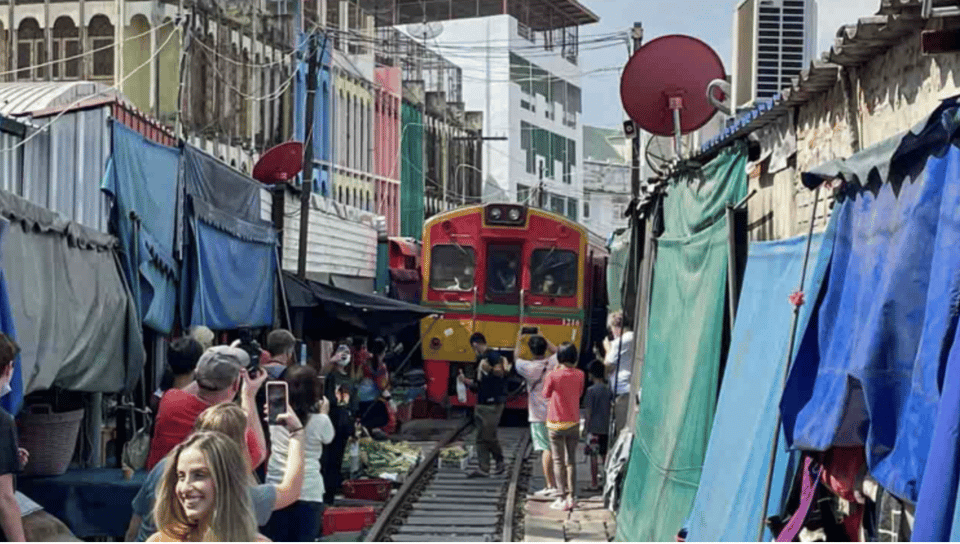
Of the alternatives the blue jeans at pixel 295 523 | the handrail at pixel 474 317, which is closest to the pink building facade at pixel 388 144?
the handrail at pixel 474 317

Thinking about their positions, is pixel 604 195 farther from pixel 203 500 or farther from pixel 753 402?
pixel 203 500

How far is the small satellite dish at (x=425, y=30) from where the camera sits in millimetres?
61781

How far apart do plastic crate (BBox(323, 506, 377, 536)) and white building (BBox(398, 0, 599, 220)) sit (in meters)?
47.9

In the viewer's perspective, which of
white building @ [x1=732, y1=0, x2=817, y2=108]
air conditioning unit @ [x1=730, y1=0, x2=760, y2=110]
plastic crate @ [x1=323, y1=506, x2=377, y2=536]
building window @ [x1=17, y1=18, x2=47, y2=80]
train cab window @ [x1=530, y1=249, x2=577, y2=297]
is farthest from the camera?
building window @ [x1=17, y1=18, x2=47, y2=80]

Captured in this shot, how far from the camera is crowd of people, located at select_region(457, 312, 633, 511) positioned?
1534 centimetres

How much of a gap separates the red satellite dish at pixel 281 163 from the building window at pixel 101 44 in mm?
11490

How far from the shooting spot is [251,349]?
44.1 ft

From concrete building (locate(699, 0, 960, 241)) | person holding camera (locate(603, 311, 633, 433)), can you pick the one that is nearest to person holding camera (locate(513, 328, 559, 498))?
person holding camera (locate(603, 311, 633, 433))

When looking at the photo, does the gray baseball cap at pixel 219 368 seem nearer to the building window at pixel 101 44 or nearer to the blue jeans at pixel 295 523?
the blue jeans at pixel 295 523

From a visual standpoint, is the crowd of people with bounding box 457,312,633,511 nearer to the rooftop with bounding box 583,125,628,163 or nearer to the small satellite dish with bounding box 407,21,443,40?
the small satellite dish with bounding box 407,21,443,40

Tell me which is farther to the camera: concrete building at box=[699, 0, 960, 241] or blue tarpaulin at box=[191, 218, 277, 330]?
blue tarpaulin at box=[191, 218, 277, 330]

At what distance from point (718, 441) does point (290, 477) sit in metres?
2.69

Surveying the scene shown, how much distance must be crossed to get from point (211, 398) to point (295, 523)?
2.56 ft

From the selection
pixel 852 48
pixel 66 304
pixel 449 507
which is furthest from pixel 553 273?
pixel 852 48
